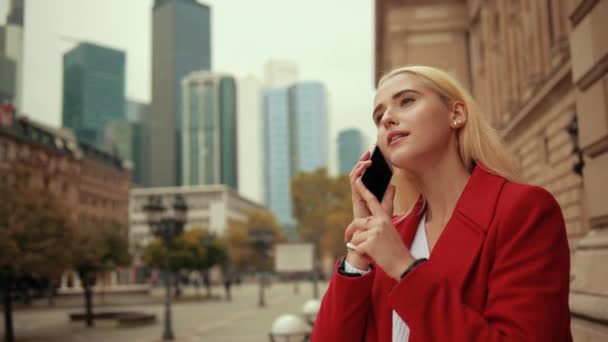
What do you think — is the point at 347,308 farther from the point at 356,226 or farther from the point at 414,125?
the point at 414,125

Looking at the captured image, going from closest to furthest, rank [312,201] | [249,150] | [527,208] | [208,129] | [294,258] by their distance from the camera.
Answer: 1. [527,208]
2. [294,258]
3. [312,201]
4. [208,129]
5. [249,150]

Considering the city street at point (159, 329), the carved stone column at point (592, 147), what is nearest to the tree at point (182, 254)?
the city street at point (159, 329)

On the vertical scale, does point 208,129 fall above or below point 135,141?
above

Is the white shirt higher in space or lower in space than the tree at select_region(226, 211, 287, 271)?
higher

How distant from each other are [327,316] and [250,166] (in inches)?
7499

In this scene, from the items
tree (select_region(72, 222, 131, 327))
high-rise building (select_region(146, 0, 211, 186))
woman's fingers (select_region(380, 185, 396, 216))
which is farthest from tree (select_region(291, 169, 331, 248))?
high-rise building (select_region(146, 0, 211, 186))

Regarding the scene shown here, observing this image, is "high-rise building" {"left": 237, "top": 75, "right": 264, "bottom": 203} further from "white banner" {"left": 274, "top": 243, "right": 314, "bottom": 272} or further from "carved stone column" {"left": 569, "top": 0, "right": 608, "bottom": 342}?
"carved stone column" {"left": 569, "top": 0, "right": 608, "bottom": 342}

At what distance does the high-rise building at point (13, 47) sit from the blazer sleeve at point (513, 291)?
1184 cm

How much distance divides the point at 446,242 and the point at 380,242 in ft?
0.75

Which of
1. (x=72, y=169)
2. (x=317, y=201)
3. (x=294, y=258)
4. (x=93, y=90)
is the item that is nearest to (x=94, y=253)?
(x=294, y=258)

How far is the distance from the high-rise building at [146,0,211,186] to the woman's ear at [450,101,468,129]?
6840 inches

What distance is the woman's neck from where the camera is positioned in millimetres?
1926

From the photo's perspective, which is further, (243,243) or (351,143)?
(351,143)

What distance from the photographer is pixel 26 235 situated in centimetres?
1955
